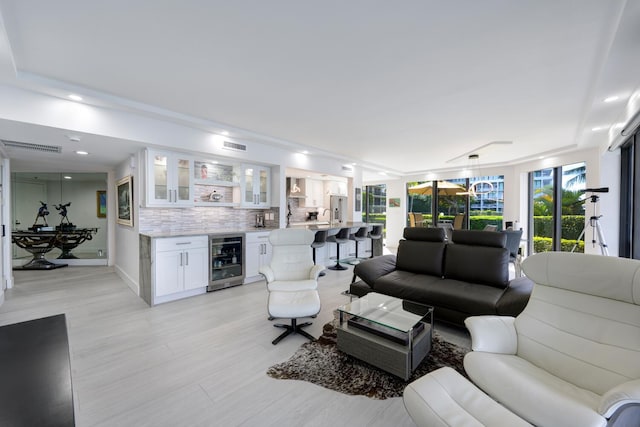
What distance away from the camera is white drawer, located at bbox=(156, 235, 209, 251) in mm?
3789

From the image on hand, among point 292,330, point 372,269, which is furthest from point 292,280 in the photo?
point 372,269

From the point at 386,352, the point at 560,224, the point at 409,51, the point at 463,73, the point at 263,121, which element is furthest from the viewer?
the point at 560,224

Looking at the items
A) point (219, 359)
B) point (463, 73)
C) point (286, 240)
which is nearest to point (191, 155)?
point (286, 240)

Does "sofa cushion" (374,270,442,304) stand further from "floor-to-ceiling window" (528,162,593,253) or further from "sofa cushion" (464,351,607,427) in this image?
"floor-to-ceiling window" (528,162,593,253)

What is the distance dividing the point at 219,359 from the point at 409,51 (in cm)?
324

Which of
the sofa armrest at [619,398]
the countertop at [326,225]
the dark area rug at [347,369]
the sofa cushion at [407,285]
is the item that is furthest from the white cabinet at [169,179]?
the sofa armrest at [619,398]

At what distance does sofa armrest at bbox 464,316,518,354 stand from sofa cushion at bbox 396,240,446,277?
1.61 m

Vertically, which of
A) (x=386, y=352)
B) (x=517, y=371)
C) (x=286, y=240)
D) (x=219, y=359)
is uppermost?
(x=286, y=240)

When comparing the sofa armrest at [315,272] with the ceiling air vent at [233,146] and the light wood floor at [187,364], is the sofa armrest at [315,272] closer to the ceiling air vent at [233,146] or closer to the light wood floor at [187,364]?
the light wood floor at [187,364]

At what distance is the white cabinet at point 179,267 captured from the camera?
3752mm

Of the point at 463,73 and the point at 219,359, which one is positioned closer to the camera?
the point at 219,359

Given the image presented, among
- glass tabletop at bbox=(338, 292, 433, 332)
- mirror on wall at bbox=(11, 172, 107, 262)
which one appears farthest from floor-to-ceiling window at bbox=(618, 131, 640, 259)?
mirror on wall at bbox=(11, 172, 107, 262)

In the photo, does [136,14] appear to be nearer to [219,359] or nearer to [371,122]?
[219,359]

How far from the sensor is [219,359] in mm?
2434
